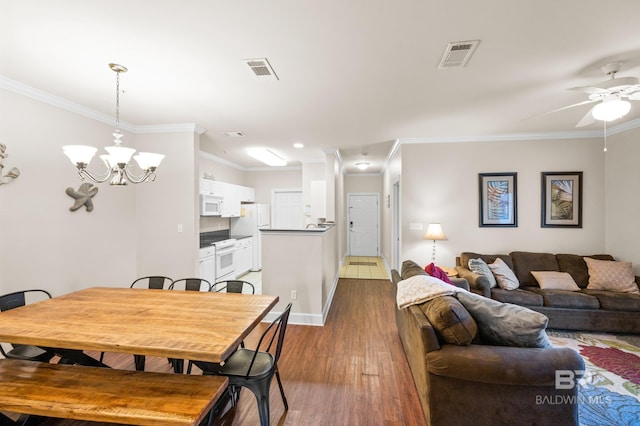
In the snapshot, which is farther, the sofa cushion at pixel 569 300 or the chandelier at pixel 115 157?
the sofa cushion at pixel 569 300

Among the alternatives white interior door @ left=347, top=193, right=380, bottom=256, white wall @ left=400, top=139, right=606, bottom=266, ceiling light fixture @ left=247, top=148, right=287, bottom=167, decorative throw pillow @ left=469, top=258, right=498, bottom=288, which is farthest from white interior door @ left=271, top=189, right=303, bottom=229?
decorative throw pillow @ left=469, top=258, right=498, bottom=288

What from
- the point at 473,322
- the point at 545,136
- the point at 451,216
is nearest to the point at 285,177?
the point at 451,216

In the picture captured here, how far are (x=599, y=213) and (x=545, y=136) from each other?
1.40 m

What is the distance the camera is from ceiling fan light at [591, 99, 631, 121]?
2.25 metres

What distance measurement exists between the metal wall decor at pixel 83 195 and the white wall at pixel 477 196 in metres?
4.30

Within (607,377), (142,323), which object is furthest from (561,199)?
(142,323)

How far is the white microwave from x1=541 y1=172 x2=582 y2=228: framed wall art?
5599mm

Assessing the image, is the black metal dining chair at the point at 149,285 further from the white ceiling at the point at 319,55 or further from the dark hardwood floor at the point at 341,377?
the white ceiling at the point at 319,55

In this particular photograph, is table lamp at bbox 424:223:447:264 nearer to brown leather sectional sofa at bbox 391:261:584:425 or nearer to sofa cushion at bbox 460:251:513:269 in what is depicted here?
sofa cushion at bbox 460:251:513:269

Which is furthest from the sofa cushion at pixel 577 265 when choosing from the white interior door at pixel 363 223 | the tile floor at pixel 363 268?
the white interior door at pixel 363 223

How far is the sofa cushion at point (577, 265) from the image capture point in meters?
3.74

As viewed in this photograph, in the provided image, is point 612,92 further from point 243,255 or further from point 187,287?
point 243,255

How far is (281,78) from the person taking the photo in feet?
8.23

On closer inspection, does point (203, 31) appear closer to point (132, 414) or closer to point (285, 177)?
point (132, 414)
